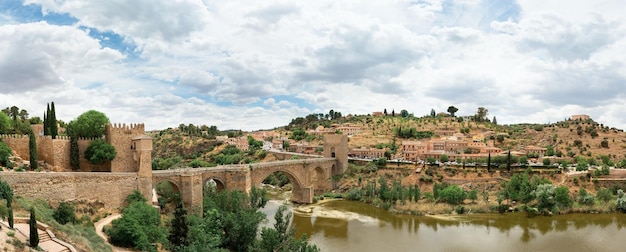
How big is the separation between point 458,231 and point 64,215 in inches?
913

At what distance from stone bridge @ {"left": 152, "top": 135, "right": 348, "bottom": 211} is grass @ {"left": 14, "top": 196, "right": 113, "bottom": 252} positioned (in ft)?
21.2

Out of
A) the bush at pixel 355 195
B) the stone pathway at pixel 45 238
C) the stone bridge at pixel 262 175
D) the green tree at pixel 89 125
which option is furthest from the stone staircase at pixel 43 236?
the bush at pixel 355 195

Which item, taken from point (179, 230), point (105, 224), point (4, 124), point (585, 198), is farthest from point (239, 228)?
point (585, 198)

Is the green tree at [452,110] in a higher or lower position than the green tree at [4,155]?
higher

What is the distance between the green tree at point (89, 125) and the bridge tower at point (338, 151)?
2680 centimetres

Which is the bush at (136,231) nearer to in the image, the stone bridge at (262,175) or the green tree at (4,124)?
the stone bridge at (262,175)

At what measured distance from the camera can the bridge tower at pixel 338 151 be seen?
48125 mm

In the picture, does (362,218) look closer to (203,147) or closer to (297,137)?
(203,147)

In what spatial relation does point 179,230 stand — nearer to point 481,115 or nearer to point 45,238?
point 45,238

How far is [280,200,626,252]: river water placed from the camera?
83.6ft

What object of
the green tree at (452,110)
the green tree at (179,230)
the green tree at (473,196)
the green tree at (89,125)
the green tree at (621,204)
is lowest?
the green tree at (621,204)

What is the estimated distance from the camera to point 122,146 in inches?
941

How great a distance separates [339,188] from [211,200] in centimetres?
2156

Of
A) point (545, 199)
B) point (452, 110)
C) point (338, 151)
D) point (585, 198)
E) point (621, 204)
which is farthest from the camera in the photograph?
point (452, 110)
